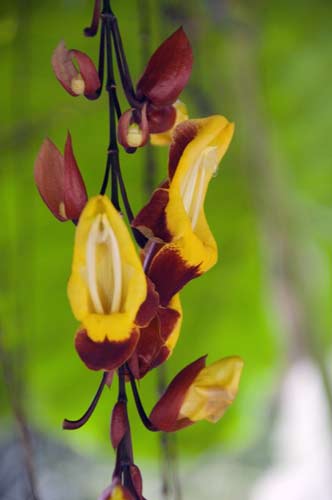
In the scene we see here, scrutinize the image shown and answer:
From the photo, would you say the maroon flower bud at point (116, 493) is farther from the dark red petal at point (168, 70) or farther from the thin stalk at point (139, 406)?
the dark red petal at point (168, 70)

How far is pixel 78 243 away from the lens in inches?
14.2

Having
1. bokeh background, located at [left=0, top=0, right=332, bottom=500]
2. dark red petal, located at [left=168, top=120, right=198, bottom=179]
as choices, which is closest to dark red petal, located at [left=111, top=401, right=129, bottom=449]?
dark red petal, located at [left=168, top=120, right=198, bottom=179]

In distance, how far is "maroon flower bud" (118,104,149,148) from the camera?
39 cm

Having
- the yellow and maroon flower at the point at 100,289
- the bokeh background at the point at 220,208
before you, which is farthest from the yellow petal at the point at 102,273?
the bokeh background at the point at 220,208

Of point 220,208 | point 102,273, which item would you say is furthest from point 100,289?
point 220,208

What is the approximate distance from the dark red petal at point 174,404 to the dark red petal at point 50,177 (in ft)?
0.30

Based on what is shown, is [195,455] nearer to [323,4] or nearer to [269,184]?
[269,184]

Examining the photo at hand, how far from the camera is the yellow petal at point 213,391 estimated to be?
1.34 feet

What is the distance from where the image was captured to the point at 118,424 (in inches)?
15.1

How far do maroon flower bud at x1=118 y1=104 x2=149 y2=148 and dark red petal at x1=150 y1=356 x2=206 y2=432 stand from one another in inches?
3.9

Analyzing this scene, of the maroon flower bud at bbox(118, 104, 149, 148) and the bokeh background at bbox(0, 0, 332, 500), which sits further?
the bokeh background at bbox(0, 0, 332, 500)

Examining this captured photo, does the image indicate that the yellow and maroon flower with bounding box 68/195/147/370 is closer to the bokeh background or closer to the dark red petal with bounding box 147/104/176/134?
the dark red petal with bounding box 147/104/176/134

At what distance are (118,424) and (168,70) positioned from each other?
15 centimetres

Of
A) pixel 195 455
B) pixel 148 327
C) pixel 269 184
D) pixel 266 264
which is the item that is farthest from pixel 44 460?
pixel 148 327
